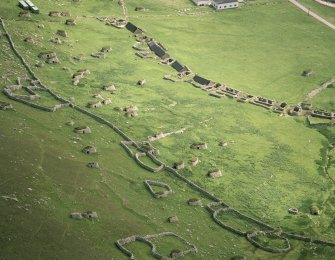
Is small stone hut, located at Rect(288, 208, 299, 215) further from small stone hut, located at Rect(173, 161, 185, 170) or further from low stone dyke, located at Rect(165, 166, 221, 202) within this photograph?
small stone hut, located at Rect(173, 161, 185, 170)

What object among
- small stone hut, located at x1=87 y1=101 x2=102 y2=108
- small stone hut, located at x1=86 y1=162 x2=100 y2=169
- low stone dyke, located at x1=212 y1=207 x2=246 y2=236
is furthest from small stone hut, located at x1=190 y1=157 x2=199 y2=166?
small stone hut, located at x1=87 y1=101 x2=102 y2=108

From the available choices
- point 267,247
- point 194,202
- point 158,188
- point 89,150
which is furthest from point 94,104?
point 267,247

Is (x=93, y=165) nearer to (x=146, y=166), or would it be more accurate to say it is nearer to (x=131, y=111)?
(x=146, y=166)

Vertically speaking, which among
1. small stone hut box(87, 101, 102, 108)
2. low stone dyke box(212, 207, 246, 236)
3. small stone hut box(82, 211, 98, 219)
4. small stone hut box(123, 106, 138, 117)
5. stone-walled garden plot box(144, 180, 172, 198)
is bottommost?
low stone dyke box(212, 207, 246, 236)

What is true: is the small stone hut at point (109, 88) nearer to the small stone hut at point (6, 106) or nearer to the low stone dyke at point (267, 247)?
the small stone hut at point (6, 106)

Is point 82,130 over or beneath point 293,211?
over

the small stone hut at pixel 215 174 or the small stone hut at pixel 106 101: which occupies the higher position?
the small stone hut at pixel 106 101

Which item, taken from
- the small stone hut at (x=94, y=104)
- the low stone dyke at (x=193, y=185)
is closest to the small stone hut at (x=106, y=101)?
the small stone hut at (x=94, y=104)

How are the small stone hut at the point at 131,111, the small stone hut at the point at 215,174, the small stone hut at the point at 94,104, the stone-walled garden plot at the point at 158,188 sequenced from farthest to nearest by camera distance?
the small stone hut at the point at 131,111 → the small stone hut at the point at 94,104 → the small stone hut at the point at 215,174 → the stone-walled garden plot at the point at 158,188

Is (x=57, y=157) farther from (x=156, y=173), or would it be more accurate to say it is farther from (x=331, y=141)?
(x=331, y=141)

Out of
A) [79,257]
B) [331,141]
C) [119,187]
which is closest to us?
[79,257]

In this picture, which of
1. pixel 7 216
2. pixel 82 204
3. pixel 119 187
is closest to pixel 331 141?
pixel 119 187
